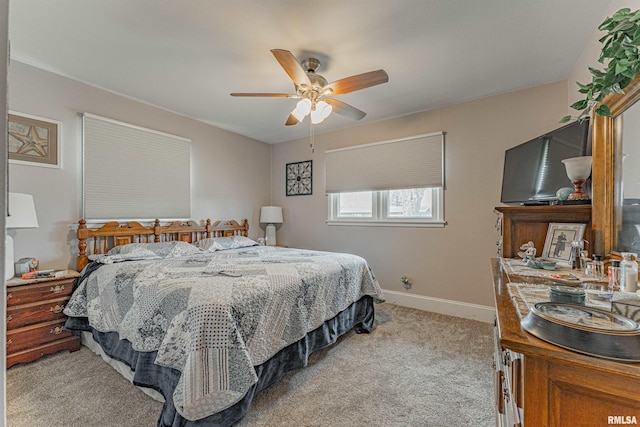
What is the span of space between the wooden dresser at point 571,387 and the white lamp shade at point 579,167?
1470mm

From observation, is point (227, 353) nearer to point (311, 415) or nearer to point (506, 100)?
point (311, 415)

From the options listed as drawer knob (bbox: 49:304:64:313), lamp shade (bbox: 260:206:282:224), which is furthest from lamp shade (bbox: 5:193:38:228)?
lamp shade (bbox: 260:206:282:224)

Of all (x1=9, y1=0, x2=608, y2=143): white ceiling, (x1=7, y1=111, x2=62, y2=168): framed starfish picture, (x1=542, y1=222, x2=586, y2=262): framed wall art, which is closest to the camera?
(x1=542, y1=222, x2=586, y2=262): framed wall art

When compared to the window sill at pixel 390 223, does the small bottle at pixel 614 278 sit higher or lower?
lower

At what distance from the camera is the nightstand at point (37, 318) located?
209cm

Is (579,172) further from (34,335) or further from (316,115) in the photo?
(34,335)

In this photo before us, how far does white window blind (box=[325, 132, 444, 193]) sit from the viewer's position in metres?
3.41

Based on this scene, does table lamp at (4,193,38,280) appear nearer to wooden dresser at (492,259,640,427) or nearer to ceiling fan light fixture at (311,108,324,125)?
ceiling fan light fixture at (311,108,324,125)

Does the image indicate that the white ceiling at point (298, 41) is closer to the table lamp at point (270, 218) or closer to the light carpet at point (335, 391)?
the table lamp at point (270, 218)

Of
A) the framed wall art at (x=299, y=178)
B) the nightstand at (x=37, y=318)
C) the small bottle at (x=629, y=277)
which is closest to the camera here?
the small bottle at (x=629, y=277)

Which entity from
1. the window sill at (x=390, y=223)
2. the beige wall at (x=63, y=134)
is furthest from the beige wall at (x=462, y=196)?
the beige wall at (x=63, y=134)

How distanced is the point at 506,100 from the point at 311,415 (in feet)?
11.4

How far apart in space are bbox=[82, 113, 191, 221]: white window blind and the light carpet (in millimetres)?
1448

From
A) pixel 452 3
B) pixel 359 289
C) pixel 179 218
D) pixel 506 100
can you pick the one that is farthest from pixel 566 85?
pixel 179 218
